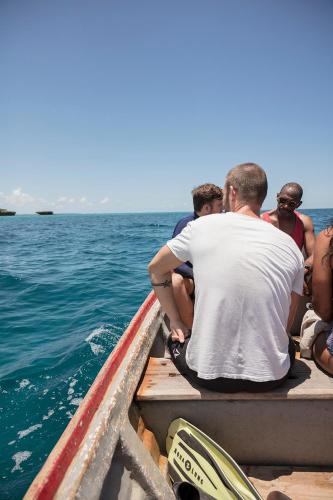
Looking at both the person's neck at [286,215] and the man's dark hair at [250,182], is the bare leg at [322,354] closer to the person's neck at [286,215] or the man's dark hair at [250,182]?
the man's dark hair at [250,182]

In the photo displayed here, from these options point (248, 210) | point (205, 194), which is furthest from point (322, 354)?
point (205, 194)

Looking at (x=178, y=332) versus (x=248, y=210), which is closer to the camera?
(x=248, y=210)

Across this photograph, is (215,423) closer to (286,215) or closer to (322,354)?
(322,354)

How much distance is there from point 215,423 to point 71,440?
43.6 inches

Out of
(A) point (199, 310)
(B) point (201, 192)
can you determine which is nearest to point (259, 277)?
(A) point (199, 310)

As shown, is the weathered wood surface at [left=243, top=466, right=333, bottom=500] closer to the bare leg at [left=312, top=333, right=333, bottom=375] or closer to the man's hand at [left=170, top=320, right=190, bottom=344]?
the bare leg at [left=312, top=333, right=333, bottom=375]

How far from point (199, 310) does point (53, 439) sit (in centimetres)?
308

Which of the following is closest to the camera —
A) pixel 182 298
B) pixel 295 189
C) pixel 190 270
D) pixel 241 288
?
pixel 241 288

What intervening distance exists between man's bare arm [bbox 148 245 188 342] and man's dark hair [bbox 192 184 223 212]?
4.35ft

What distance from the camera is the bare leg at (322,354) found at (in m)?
2.06

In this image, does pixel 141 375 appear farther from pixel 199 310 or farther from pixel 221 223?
pixel 221 223

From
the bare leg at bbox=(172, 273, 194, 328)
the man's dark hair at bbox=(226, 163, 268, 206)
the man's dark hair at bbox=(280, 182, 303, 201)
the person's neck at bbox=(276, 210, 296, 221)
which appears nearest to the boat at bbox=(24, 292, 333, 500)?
the bare leg at bbox=(172, 273, 194, 328)

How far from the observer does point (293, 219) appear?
3.73 m

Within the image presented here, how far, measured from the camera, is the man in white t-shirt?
163cm
